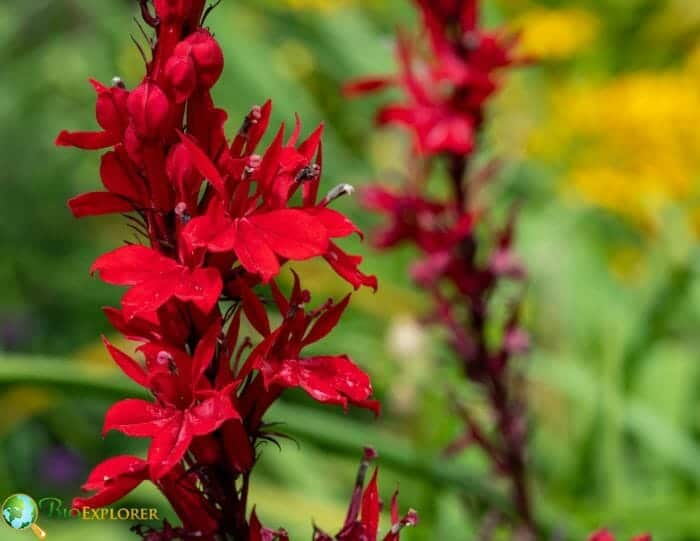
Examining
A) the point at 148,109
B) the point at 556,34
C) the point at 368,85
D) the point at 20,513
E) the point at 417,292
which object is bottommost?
the point at 20,513

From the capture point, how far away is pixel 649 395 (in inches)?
102

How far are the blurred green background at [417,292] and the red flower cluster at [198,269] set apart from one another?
2.43 ft

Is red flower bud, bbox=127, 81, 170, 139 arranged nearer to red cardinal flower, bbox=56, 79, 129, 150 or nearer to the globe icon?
red cardinal flower, bbox=56, 79, 129, 150

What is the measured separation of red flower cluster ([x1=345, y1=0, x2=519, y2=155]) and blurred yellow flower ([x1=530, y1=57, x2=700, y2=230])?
6.16ft

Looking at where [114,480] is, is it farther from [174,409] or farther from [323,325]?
[323,325]

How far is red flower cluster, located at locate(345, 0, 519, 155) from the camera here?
1.42 m

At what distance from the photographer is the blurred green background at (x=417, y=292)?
201 centimetres

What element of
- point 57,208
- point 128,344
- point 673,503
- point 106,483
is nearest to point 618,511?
point 673,503

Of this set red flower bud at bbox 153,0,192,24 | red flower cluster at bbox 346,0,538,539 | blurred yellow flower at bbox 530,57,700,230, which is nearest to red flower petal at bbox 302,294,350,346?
red flower bud at bbox 153,0,192,24

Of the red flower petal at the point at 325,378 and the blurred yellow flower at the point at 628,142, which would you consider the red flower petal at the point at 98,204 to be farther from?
the blurred yellow flower at the point at 628,142

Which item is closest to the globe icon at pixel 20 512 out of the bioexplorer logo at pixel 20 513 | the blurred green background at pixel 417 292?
the bioexplorer logo at pixel 20 513

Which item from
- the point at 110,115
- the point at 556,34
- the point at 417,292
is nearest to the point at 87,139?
the point at 110,115

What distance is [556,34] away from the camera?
394 cm

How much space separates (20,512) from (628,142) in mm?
3034
